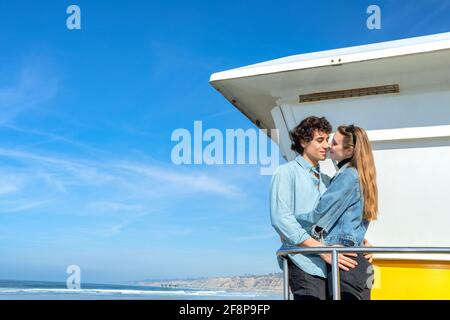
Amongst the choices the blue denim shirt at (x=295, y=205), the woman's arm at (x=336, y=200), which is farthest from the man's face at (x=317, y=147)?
the woman's arm at (x=336, y=200)

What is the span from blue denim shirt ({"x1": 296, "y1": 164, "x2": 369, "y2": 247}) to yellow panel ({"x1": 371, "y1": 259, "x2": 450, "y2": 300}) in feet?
3.22

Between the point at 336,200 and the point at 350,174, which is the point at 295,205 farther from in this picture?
the point at 350,174

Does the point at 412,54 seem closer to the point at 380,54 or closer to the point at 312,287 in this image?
the point at 380,54

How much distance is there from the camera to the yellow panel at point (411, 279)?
3938 millimetres

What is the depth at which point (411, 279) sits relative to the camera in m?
4.04

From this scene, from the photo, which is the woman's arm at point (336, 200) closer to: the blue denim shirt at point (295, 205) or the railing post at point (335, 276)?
the blue denim shirt at point (295, 205)

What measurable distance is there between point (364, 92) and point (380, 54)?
17.8 inches

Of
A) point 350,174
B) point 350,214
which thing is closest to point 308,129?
point 350,174

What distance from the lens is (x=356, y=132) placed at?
3480 mm

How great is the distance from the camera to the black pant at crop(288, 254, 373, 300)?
315 cm

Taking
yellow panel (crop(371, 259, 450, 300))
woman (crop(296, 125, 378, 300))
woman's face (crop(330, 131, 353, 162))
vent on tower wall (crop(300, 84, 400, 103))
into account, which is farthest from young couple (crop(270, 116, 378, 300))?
vent on tower wall (crop(300, 84, 400, 103))

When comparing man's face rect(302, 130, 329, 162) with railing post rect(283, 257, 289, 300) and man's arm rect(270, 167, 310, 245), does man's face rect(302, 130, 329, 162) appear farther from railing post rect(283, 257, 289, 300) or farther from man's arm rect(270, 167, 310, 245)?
railing post rect(283, 257, 289, 300)

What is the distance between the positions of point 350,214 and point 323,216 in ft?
0.58
